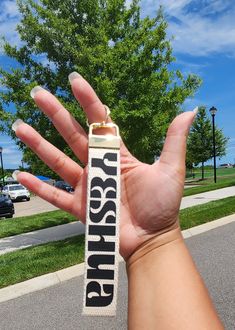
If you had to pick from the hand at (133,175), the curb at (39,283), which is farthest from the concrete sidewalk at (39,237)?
the hand at (133,175)

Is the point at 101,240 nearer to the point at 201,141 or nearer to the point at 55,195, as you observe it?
the point at 55,195

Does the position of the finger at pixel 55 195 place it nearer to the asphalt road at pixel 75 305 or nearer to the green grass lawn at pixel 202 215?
the asphalt road at pixel 75 305

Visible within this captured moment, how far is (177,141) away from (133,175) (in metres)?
0.25

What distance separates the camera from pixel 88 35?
10164mm

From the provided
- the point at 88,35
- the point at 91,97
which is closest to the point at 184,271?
the point at 91,97

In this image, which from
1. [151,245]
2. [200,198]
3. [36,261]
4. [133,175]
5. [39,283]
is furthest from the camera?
[200,198]

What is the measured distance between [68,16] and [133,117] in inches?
128

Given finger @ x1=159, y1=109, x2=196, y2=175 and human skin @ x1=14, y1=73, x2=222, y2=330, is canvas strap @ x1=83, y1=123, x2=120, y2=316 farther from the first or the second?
finger @ x1=159, y1=109, x2=196, y2=175

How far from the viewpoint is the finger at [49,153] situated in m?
1.84

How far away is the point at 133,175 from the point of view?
6.14ft

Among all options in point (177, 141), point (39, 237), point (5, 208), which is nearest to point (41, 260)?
point (39, 237)

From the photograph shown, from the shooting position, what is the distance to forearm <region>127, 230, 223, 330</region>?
1.52 metres

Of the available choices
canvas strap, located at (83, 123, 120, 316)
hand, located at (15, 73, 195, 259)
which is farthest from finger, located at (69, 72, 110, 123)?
canvas strap, located at (83, 123, 120, 316)

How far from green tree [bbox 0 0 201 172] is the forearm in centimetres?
759
